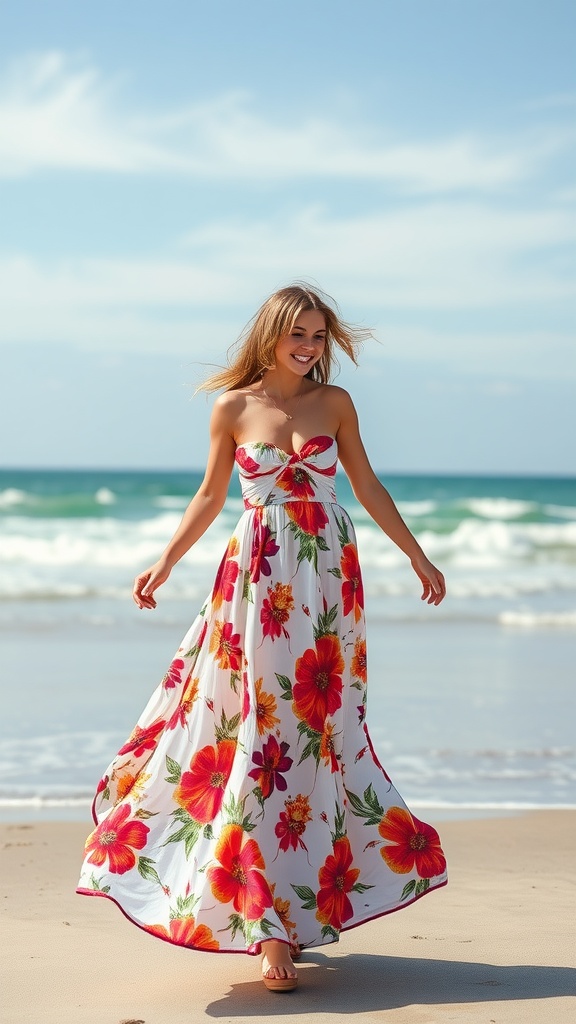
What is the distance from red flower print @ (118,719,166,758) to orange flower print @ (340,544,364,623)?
62 cm

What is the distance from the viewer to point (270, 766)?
3232 mm

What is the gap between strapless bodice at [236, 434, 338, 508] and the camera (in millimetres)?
3404

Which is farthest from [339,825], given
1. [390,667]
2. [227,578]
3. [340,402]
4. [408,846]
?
[390,667]

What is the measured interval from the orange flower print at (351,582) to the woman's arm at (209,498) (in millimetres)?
404

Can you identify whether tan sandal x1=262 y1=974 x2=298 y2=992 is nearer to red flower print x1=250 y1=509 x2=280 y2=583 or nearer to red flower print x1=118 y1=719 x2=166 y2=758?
red flower print x1=118 y1=719 x2=166 y2=758

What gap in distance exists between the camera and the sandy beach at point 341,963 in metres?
3.16

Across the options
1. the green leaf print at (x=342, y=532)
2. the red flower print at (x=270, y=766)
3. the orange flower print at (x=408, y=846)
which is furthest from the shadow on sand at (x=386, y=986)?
the green leaf print at (x=342, y=532)

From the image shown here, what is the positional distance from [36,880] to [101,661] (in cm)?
475

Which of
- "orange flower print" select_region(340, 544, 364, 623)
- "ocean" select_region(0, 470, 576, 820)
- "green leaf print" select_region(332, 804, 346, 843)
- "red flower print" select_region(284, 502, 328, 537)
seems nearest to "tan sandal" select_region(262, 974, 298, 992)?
"green leaf print" select_region(332, 804, 346, 843)

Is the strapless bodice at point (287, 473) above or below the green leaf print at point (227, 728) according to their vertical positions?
above

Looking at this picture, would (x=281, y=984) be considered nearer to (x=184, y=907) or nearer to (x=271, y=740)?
(x=184, y=907)

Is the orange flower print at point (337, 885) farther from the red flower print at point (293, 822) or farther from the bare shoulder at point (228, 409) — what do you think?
the bare shoulder at point (228, 409)

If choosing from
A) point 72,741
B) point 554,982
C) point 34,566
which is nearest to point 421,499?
point 34,566

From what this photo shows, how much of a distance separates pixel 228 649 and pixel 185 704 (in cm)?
20
